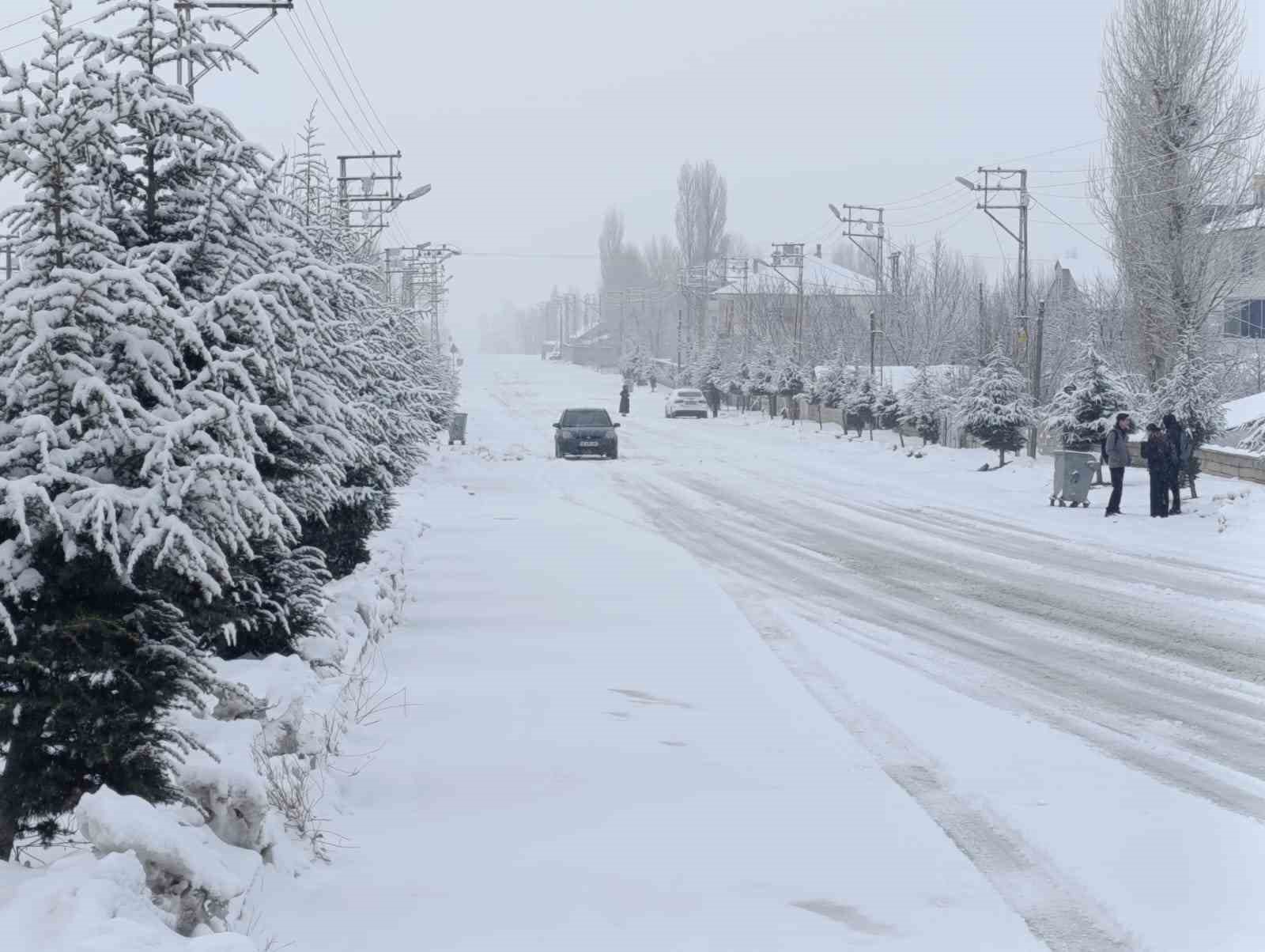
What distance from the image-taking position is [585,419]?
38.1m

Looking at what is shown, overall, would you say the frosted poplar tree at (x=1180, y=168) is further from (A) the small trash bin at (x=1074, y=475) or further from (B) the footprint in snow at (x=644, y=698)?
(B) the footprint in snow at (x=644, y=698)

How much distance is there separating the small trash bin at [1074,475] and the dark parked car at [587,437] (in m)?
15.0

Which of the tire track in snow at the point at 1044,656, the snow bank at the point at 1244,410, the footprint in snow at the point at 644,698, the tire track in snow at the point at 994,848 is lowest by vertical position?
the tire track in snow at the point at 994,848

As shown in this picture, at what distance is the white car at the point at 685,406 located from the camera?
65000 mm

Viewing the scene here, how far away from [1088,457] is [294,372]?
64.1 feet

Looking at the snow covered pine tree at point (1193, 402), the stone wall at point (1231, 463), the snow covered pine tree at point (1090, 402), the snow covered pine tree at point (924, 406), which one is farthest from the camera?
the snow covered pine tree at point (924, 406)

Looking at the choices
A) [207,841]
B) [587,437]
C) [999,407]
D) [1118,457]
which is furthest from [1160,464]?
[207,841]

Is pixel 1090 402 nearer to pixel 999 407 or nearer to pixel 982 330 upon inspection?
pixel 999 407

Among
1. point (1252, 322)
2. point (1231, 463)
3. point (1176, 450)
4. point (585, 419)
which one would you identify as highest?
point (1252, 322)

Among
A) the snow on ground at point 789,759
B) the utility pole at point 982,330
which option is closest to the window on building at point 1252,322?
the utility pole at point 982,330

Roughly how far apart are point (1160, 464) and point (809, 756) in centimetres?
1582

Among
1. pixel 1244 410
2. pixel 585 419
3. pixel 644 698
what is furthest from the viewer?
pixel 585 419

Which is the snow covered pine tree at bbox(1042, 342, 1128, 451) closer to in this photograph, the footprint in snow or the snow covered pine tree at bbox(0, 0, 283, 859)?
the footprint in snow

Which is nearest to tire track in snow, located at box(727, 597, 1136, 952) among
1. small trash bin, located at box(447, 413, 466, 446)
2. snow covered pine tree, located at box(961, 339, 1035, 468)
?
snow covered pine tree, located at box(961, 339, 1035, 468)
